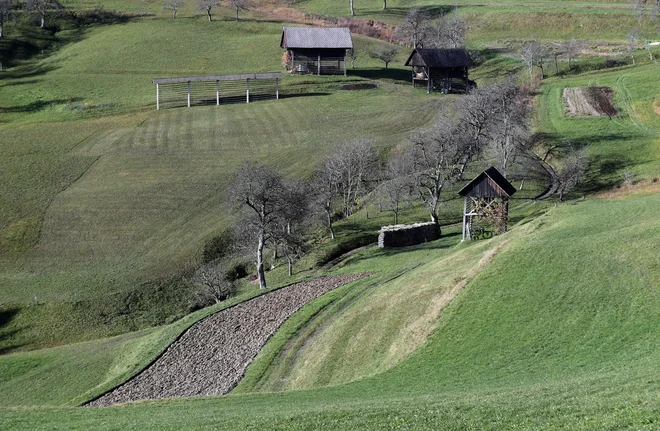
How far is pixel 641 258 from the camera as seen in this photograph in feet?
140

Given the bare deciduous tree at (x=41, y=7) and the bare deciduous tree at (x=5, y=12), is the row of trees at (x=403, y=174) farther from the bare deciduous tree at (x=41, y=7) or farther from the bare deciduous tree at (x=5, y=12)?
the bare deciduous tree at (x=41, y=7)

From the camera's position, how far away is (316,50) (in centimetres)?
13312

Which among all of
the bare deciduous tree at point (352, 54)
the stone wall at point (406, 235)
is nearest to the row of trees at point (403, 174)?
the stone wall at point (406, 235)

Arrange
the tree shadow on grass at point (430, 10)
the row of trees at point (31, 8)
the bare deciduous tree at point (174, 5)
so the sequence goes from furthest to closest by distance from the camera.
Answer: the tree shadow on grass at point (430, 10), the bare deciduous tree at point (174, 5), the row of trees at point (31, 8)

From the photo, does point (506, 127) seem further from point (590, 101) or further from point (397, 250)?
point (590, 101)

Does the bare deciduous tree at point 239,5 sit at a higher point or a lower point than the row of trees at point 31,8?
higher

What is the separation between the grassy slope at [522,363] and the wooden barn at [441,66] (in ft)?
254

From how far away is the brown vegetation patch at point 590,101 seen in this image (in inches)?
4149

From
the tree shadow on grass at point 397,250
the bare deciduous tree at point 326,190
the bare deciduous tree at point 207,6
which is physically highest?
the bare deciduous tree at point 207,6

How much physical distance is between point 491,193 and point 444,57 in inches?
2650

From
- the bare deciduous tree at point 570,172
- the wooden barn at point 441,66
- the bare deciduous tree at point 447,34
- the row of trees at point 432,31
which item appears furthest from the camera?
the row of trees at point 432,31

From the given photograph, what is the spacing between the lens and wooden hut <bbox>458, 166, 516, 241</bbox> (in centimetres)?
6456

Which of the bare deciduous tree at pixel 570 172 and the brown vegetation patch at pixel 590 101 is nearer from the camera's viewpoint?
the bare deciduous tree at pixel 570 172

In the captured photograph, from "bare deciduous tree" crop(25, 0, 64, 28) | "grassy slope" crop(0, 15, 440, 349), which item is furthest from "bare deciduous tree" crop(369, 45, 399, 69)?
"bare deciduous tree" crop(25, 0, 64, 28)
